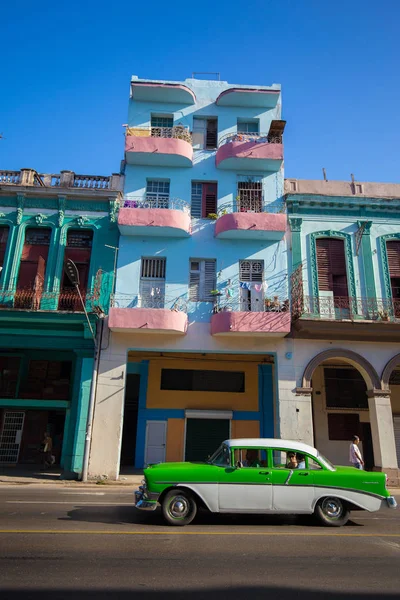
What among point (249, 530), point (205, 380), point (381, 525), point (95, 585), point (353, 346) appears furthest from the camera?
point (205, 380)

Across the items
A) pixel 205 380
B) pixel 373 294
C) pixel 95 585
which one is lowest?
pixel 95 585

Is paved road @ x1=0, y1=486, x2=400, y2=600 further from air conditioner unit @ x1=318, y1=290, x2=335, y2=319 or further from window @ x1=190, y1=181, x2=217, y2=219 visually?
window @ x1=190, y1=181, x2=217, y2=219

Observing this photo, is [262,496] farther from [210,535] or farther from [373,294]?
[373,294]

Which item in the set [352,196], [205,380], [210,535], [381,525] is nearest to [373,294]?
[352,196]

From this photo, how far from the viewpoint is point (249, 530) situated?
794 cm

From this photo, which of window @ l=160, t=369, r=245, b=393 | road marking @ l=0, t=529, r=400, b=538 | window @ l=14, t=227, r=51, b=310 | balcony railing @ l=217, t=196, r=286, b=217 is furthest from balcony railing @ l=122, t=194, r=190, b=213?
road marking @ l=0, t=529, r=400, b=538

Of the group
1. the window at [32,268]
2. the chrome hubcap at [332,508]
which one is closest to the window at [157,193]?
the window at [32,268]

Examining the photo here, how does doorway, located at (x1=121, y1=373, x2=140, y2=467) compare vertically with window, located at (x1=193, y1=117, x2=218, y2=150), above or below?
below

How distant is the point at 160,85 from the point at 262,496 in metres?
18.6

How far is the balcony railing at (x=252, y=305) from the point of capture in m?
17.4

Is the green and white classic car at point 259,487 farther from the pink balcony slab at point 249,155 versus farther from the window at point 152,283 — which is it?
the pink balcony slab at point 249,155

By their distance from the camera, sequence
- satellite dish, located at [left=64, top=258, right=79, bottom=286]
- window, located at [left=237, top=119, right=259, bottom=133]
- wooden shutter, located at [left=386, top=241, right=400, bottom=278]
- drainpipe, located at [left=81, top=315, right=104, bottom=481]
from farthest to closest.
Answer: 1. window, located at [left=237, top=119, right=259, bottom=133]
2. wooden shutter, located at [left=386, top=241, right=400, bottom=278]
3. satellite dish, located at [left=64, top=258, right=79, bottom=286]
4. drainpipe, located at [left=81, top=315, right=104, bottom=481]

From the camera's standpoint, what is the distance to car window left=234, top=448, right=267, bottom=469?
8.53 meters

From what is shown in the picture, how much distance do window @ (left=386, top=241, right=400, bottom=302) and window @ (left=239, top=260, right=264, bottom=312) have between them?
18.8ft
